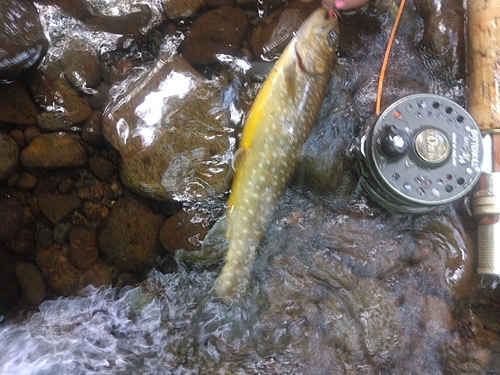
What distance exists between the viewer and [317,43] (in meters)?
2.22

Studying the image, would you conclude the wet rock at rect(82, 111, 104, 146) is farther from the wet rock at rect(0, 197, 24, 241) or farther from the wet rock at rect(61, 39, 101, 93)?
the wet rock at rect(0, 197, 24, 241)

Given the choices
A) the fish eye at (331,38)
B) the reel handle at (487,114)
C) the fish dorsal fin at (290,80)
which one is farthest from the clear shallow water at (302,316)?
the fish eye at (331,38)

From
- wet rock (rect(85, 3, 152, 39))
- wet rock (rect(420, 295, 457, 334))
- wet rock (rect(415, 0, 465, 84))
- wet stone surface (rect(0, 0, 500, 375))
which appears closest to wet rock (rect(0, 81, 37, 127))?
wet stone surface (rect(0, 0, 500, 375))

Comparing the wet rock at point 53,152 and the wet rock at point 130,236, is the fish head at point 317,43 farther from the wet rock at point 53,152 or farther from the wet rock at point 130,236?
the wet rock at point 53,152

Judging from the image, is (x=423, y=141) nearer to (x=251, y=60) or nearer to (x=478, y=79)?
(x=478, y=79)

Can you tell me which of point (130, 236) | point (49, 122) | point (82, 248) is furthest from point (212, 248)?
point (49, 122)

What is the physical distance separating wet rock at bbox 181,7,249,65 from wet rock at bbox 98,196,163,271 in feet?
3.35

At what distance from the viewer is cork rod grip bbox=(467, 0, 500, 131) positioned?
1.96 meters

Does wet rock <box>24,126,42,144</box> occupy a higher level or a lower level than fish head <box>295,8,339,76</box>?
higher

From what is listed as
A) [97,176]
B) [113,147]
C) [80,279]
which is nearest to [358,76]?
[113,147]

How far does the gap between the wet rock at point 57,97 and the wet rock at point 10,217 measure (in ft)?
1.95

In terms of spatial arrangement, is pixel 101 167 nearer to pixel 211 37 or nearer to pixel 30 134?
pixel 30 134

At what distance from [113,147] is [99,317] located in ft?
3.35

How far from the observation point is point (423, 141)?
6.12 ft
